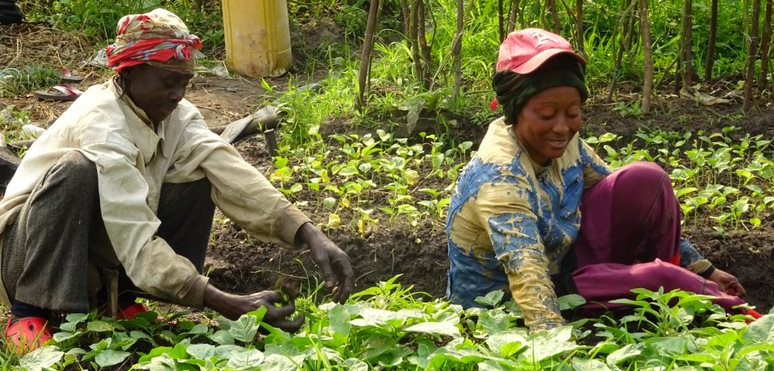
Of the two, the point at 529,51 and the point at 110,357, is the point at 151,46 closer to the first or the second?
the point at 110,357

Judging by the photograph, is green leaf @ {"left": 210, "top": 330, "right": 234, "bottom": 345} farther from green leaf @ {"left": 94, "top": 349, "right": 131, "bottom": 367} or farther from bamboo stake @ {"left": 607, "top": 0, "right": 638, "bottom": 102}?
bamboo stake @ {"left": 607, "top": 0, "right": 638, "bottom": 102}

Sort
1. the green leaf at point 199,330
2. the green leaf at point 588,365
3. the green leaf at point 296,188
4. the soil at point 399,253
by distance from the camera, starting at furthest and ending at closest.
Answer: the green leaf at point 296,188 < the soil at point 399,253 < the green leaf at point 199,330 < the green leaf at point 588,365

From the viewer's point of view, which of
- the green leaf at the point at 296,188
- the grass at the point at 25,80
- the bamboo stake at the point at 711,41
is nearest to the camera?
the green leaf at the point at 296,188

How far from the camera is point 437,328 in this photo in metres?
3.30

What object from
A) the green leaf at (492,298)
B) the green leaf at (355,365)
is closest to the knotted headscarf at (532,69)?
the green leaf at (492,298)

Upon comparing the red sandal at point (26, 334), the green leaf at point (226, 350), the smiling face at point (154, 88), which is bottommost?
the red sandal at point (26, 334)

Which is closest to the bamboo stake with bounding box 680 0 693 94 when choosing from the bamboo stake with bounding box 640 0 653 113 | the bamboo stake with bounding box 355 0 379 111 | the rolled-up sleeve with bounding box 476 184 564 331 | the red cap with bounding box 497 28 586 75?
the bamboo stake with bounding box 640 0 653 113

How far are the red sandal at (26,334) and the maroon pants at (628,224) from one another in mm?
1739

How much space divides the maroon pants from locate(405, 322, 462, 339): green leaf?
2.27 feet

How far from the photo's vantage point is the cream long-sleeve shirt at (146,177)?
11.7 feet

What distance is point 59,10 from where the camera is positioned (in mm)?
8406

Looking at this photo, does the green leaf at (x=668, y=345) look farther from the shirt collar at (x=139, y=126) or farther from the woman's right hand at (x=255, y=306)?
the shirt collar at (x=139, y=126)

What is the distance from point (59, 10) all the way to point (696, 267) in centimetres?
573

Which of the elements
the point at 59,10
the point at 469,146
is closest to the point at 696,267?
the point at 469,146
